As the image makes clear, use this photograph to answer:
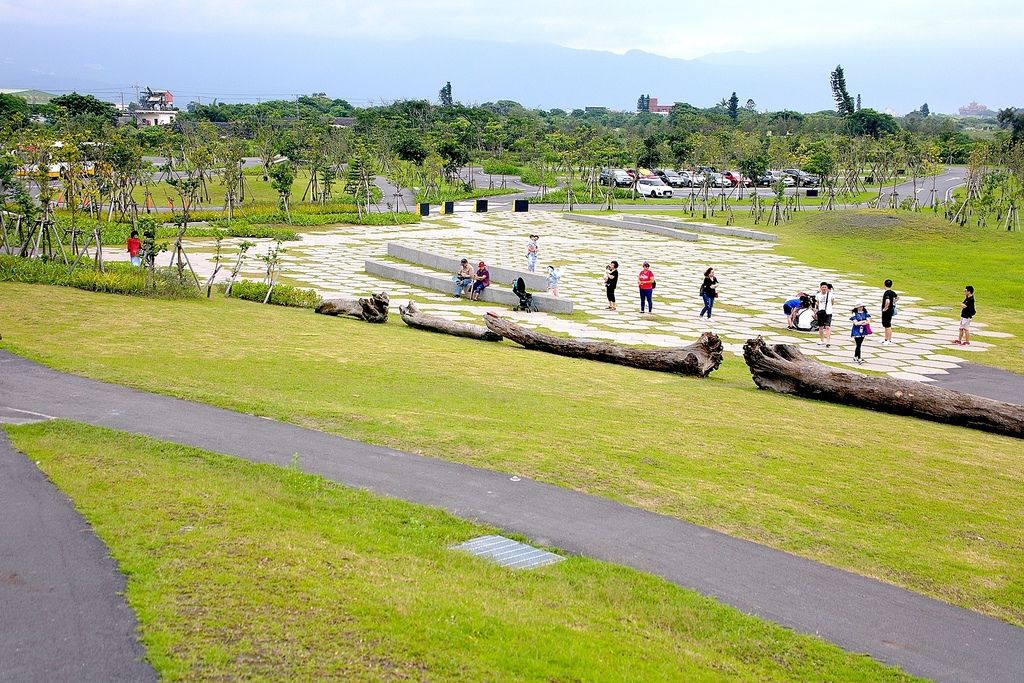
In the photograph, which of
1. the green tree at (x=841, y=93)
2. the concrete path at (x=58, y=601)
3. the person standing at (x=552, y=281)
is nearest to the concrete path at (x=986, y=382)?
the person standing at (x=552, y=281)

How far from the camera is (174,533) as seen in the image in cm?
741

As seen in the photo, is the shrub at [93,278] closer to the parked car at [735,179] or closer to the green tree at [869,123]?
the parked car at [735,179]

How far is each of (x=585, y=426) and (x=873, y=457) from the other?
3.50 m

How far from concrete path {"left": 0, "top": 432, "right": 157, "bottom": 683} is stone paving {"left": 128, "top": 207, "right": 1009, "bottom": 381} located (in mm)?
14156

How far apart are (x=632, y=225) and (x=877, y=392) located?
33.5 m

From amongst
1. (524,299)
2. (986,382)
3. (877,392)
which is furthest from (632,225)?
(877,392)

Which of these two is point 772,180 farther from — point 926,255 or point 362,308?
point 362,308

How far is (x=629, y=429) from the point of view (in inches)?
484

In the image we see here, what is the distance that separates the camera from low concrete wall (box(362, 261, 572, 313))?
2412 centimetres

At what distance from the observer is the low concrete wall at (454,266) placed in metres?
27.1

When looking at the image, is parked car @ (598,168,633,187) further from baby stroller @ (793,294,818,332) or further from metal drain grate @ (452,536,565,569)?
metal drain grate @ (452,536,565,569)

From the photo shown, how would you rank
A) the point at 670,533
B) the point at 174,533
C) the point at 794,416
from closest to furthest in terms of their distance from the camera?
the point at 174,533, the point at 670,533, the point at 794,416

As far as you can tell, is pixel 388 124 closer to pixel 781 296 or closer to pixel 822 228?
pixel 822 228

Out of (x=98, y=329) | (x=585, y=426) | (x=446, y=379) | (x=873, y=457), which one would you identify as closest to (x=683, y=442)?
(x=585, y=426)
